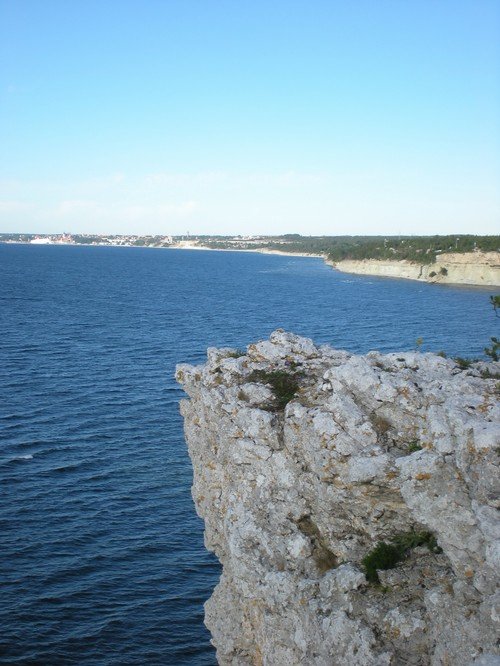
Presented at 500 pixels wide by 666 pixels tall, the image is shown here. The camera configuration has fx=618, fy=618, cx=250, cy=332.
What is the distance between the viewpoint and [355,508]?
17.1m

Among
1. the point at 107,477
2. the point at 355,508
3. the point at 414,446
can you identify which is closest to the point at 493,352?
the point at 414,446

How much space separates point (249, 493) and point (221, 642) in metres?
5.94

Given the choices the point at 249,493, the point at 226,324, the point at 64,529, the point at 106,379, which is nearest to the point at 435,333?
the point at 226,324

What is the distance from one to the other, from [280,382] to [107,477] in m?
19.7

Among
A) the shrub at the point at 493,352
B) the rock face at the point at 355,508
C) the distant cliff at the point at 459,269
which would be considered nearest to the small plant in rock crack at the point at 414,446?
the rock face at the point at 355,508

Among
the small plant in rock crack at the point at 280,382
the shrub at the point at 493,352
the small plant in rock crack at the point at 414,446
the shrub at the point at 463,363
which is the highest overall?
the shrub at the point at 463,363

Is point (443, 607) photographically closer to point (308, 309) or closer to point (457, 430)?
point (457, 430)

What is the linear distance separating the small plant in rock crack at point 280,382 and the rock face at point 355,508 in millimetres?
55

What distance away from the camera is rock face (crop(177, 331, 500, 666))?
46.0 feet

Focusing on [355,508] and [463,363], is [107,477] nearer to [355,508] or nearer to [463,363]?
[355,508]

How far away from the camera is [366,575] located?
16031 mm

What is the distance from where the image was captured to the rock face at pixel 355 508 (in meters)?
14.0

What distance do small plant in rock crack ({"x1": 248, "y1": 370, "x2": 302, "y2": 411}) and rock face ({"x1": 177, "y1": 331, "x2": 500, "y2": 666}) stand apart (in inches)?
2.2

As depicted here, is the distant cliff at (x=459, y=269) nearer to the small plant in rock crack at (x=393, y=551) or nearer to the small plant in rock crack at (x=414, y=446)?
the small plant in rock crack at (x=414, y=446)
